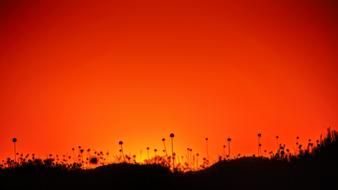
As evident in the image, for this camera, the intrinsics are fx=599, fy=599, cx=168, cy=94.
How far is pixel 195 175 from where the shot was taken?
23328 mm

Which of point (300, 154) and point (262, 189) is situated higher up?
point (300, 154)

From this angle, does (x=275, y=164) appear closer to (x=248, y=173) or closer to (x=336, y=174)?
(x=248, y=173)

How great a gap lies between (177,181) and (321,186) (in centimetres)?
503

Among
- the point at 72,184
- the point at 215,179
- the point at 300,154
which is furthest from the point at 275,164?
the point at 72,184

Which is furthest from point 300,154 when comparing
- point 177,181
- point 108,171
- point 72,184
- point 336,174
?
point 72,184

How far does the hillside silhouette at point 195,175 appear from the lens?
2055 cm

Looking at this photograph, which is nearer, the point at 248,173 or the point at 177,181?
the point at 177,181

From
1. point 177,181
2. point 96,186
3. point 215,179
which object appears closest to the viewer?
point 96,186

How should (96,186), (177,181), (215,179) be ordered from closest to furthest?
(96,186), (177,181), (215,179)

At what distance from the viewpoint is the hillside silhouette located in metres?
20.5

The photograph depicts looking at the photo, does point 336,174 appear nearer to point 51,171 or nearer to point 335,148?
point 335,148

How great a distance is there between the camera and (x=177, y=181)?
21359mm

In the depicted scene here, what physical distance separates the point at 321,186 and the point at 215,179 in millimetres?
4074

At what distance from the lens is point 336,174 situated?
2123cm
